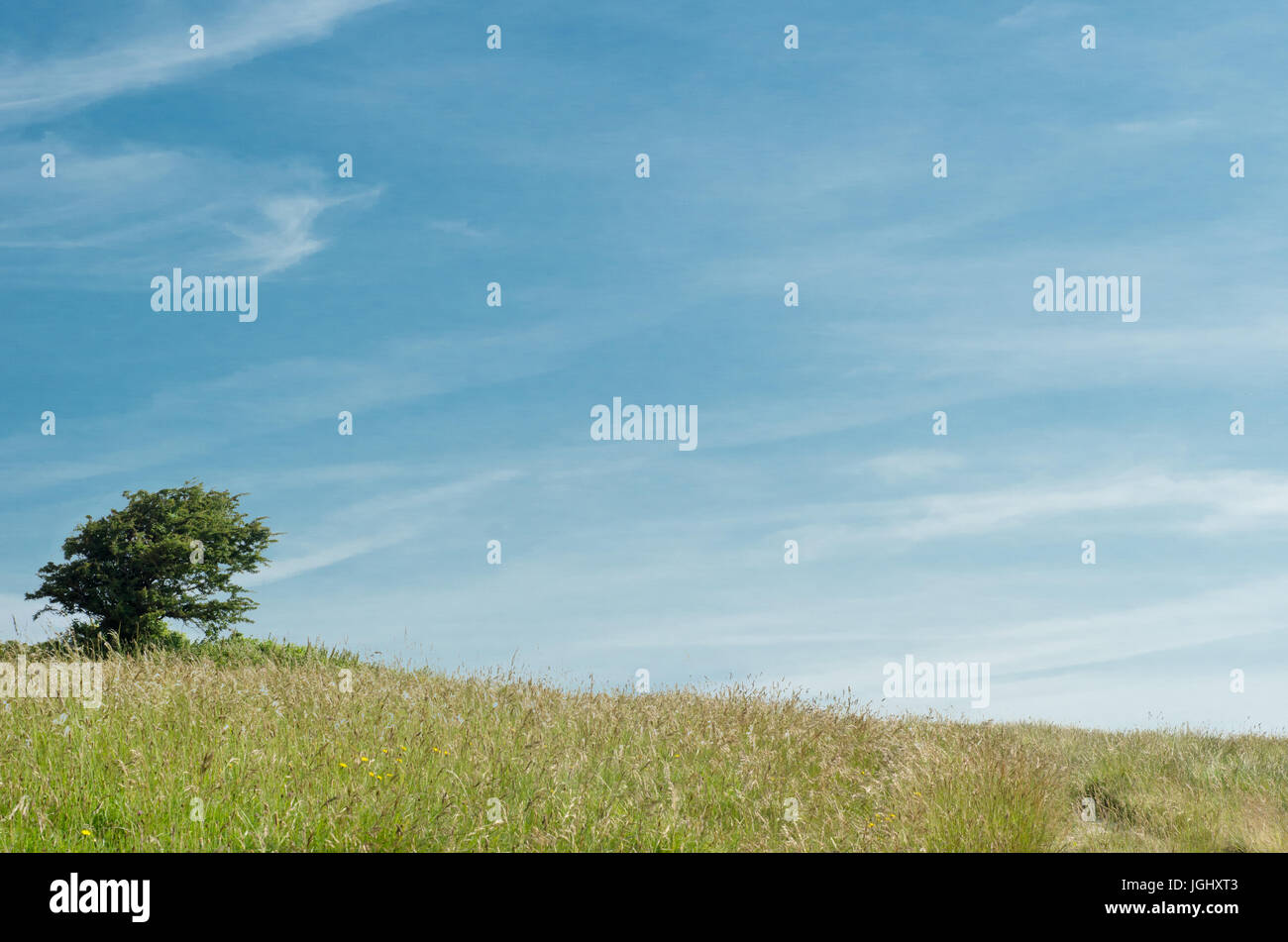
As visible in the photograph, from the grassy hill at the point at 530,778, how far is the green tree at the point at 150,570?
43.9 feet

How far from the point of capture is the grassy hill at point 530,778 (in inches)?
233

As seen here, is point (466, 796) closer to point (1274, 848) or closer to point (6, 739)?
point (6, 739)

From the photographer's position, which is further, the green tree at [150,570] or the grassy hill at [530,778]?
the green tree at [150,570]

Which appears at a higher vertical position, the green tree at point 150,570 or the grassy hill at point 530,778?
the green tree at point 150,570

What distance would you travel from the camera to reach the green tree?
22.2 m

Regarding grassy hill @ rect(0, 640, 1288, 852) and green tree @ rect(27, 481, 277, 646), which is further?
green tree @ rect(27, 481, 277, 646)

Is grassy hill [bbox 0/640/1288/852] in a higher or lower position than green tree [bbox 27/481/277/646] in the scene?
lower

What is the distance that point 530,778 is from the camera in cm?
727

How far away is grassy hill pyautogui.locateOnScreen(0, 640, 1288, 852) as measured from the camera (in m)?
5.93

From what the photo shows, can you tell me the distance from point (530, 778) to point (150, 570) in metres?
19.1

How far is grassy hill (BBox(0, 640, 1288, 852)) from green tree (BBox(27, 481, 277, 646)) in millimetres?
13371
